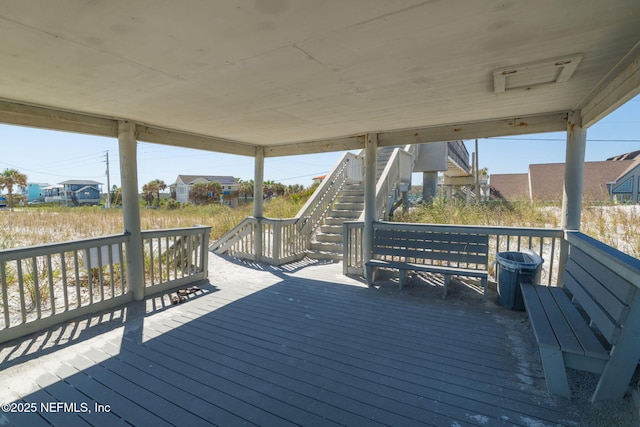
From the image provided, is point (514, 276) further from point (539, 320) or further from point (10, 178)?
point (10, 178)

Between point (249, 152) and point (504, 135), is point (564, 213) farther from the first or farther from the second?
point (249, 152)

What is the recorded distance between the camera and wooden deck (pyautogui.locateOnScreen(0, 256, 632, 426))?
1877 mm

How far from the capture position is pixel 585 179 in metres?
18.6

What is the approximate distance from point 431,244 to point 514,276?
1045 millimetres

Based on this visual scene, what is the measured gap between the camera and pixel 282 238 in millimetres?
5922

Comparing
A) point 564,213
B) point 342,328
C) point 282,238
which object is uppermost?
point 564,213

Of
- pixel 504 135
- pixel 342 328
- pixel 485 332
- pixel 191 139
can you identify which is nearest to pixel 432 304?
pixel 485 332

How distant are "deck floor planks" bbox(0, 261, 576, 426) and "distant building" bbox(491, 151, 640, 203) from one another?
11.4 meters

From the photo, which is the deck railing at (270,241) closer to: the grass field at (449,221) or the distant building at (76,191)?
the grass field at (449,221)

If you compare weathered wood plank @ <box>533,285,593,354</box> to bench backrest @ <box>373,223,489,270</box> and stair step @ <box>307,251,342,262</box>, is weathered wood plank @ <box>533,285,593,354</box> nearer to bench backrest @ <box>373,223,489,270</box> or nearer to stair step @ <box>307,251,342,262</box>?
bench backrest @ <box>373,223,489,270</box>

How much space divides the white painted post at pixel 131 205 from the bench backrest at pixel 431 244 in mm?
3333

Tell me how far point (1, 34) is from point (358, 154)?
792cm

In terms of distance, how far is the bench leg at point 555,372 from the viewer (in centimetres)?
193

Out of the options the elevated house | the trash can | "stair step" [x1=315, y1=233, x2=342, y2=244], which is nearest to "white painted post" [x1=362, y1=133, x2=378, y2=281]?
the elevated house
